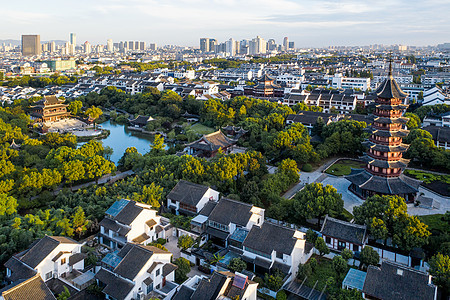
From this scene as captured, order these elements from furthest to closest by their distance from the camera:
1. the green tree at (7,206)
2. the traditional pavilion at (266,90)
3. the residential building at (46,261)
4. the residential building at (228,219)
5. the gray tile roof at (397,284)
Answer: the traditional pavilion at (266,90), the green tree at (7,206), the residential building at (228,219), the residential building at (46,261), the gray tile roof at (397,284)

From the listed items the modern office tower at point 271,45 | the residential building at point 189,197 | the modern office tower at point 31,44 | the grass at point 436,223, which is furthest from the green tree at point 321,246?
the modern office tower at point 271,45

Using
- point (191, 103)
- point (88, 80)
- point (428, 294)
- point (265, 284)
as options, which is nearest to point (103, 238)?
point (265, 284)

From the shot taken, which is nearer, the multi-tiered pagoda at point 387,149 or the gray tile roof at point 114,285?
the gray tile roof at point 114,285

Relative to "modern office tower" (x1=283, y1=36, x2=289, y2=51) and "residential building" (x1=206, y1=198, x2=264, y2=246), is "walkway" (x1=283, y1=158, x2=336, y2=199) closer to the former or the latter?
"residential building" (x1=206, y1=198, x2=264, y2=246)

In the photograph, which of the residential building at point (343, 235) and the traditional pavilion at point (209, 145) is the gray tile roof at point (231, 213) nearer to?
the residential building at point (343, 235)

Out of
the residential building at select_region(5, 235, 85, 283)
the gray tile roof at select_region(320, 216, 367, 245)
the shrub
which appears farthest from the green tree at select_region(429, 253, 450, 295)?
the residential building at select_region(5, 235, 85, 283)

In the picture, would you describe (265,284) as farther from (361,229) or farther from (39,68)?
(39,68)
